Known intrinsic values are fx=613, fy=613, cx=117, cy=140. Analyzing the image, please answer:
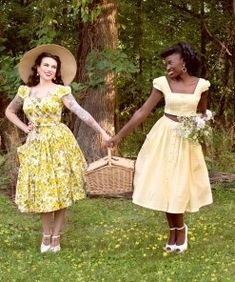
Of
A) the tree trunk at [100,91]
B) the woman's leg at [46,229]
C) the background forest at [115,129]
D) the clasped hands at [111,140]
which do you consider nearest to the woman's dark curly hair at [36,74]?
the clasped hands at [111,140]

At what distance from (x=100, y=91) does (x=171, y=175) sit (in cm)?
431

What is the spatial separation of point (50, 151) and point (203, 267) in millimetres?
1700

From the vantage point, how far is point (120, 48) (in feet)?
37.4

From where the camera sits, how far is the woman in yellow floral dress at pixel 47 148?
5547mm

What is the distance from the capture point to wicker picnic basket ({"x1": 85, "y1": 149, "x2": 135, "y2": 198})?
8102 millimetres

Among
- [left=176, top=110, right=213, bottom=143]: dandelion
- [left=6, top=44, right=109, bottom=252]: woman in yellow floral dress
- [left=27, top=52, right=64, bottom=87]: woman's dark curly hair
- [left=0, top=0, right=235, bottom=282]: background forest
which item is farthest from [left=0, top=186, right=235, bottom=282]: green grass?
[left=27, top=52, right=64, bottom=87]: woman's dark curly hair

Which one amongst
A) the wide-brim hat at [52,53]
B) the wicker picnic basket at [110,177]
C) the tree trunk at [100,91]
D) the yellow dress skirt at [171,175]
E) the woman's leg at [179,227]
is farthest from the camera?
the tree trunk at [100,91]

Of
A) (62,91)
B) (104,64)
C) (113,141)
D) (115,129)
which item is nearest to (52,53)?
(62,91)

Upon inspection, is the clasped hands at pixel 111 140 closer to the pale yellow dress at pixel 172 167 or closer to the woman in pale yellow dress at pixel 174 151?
the woman in pale yellow dress at pixel 174 151

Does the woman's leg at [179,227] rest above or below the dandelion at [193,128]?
below

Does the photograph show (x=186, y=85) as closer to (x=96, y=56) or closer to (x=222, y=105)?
(x=96, y=56)

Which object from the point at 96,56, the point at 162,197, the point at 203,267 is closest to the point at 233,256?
the point at 203,267

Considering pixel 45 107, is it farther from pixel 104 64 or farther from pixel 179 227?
pixel 104 64

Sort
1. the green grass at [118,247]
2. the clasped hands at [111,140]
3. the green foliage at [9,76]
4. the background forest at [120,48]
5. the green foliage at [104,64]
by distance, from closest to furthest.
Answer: the green grass at [118,247], the clasped hands at [111,140], the green foliage at [104,64], the green foliage at [9,76], the background forest at [120,48]
